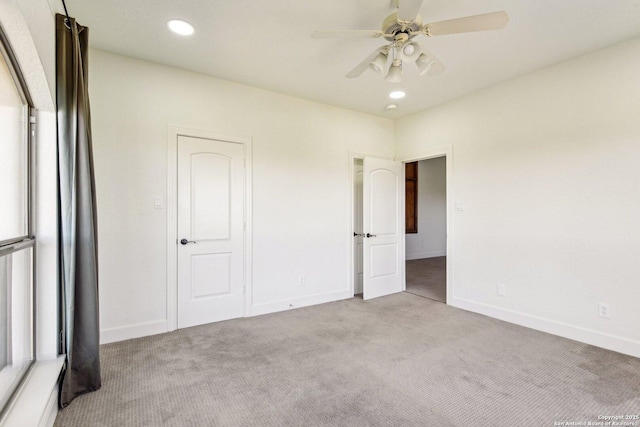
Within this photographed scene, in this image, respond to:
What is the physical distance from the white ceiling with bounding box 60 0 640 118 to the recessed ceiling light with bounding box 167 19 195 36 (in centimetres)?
6

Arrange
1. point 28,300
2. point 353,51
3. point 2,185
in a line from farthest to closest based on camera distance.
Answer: point 353,51, point 28,300, point 2,185

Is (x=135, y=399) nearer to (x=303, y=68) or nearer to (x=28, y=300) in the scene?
(x=28, y=300)

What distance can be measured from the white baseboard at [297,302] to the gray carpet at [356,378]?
35 centimetres

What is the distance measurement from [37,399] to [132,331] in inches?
Answer: 56.9

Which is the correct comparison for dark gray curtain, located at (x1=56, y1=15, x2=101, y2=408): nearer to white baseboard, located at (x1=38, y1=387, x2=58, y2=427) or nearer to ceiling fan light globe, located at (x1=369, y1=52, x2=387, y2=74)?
white baseboard, located at (x1=38, y1=387, x2=58, y2=427)

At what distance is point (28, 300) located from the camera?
1.71 m

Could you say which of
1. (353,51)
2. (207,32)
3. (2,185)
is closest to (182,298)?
(2,185)

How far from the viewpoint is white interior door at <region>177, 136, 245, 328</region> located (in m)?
3.12

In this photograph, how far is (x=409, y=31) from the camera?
202 cm

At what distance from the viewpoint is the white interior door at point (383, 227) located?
421cm

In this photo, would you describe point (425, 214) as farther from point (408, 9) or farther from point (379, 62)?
point (408, 9)

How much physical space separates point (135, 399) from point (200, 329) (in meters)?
1.15

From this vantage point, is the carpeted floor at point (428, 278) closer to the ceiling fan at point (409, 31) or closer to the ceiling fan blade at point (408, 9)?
the ceiling fan at point (409, 31)

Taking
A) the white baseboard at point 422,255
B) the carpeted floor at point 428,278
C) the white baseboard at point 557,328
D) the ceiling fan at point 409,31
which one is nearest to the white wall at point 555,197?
the white baseboard at point 557,328
